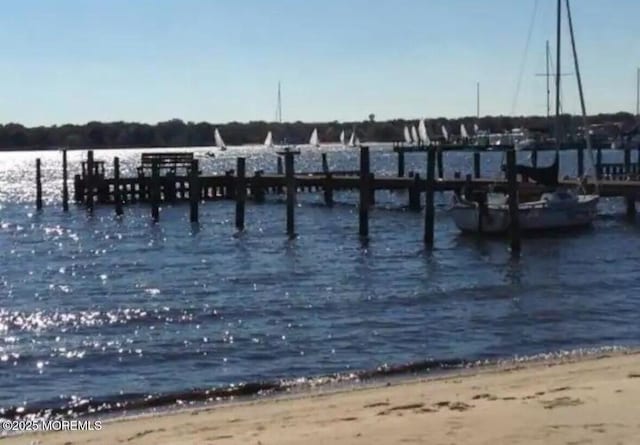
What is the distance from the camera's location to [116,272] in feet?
A: 118

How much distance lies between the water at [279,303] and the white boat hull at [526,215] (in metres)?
0.68

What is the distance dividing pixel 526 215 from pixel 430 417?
31710mm

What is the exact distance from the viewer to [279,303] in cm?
2744

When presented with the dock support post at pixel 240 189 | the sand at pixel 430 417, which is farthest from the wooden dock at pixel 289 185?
the sand at pixel 430 417

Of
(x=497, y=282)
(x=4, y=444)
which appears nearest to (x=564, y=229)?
(x=497, y=282)

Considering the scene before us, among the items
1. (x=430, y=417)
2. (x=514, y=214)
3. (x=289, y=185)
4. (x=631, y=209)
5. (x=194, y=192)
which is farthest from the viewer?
(x=194, y=192)

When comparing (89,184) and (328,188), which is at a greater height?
(89,184)

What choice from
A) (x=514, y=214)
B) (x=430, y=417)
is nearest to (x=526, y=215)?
(x=514, y=214)

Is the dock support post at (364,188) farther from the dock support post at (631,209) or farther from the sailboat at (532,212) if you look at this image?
the dock support post at (631,209)

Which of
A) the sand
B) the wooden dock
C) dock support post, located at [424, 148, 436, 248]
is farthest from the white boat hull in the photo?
the sand

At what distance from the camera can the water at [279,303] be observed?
19.4m

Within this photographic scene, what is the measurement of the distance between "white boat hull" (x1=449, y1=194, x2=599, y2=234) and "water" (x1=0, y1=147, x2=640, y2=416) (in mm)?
679

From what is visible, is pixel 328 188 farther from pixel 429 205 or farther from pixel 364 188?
pixel 429 205

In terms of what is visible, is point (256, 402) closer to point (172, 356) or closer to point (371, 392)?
point (371, 392)
